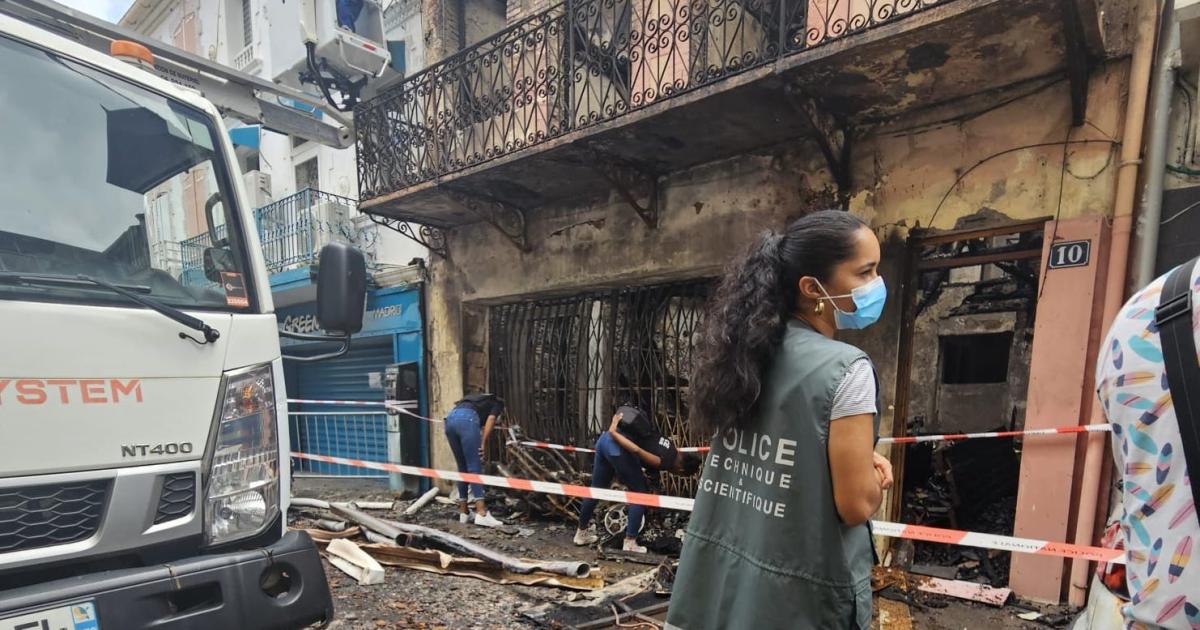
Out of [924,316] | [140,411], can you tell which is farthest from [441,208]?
[924,316]

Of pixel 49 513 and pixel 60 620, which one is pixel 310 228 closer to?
pixel 49 513

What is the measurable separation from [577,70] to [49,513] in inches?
212

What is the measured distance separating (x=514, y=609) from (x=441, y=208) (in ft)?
16.2

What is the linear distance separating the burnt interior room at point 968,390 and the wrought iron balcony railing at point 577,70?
2.02m

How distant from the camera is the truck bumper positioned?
5.44ft

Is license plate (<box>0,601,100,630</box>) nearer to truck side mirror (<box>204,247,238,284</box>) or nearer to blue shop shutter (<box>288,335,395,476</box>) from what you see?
truck side mirror (<box>204,247,238,284</box>)

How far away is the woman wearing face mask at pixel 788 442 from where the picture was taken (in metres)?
1.34

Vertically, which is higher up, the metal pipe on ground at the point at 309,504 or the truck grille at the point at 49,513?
the truck grille at the point at 49,513

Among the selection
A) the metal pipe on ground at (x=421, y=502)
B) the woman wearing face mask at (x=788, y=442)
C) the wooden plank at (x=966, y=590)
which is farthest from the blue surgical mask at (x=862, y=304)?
the metal pipe on ground at (x=421, y=502)

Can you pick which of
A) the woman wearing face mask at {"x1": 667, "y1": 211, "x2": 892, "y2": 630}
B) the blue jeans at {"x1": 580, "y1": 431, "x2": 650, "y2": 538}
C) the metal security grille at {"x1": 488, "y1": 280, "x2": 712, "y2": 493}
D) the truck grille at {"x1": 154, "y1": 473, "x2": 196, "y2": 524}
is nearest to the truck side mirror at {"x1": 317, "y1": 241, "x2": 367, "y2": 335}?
the truck grille at {"x1": 154, "y1": 473, "x2": 196, "y2": 524}

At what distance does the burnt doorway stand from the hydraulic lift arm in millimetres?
4770

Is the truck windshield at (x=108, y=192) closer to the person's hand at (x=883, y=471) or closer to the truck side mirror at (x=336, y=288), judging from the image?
the truck side mirror at (x=336, y=288)

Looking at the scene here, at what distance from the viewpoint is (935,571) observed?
4.48 m

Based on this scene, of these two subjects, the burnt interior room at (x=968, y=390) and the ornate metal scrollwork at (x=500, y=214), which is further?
the ornate metal scrollwork at (x=500, y=214)
